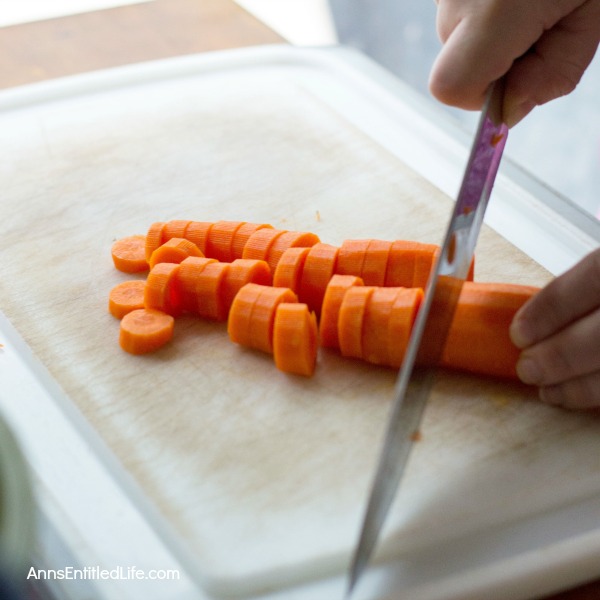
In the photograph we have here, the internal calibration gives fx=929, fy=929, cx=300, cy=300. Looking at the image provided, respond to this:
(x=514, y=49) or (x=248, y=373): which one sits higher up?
(x=514, y=49)

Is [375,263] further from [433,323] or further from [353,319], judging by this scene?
[433,323]

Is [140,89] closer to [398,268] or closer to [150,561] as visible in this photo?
[398,268]

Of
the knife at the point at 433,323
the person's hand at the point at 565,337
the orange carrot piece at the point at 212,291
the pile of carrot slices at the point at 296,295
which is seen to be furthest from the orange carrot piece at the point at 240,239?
the person's hand at the point at 565,337

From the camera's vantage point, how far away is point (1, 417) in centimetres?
108

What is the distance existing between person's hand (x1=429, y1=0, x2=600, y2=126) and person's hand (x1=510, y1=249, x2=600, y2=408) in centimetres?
35

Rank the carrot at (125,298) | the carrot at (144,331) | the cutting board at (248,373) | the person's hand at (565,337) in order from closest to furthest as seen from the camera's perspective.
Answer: the cutting board at (248,373), the person's hand at (565,337), the carrot at (144,331), the carrot at (125,298)

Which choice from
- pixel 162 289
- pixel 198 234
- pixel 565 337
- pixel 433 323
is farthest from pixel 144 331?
pixel 565 337

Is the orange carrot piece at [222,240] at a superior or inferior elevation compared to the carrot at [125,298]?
superior

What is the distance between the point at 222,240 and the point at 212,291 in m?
0.19

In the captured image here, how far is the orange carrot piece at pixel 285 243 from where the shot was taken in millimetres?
1920

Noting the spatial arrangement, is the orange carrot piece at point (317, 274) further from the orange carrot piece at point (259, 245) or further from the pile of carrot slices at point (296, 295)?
the orange carrot piece at point (259, 245)

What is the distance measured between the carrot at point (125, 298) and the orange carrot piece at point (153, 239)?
0.09m

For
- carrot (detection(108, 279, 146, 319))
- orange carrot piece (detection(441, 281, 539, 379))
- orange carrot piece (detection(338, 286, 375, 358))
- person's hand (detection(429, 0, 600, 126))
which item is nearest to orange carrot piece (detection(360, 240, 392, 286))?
orange carrot piece (detection(338, 286, 375, 358))

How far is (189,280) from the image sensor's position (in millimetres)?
1846
